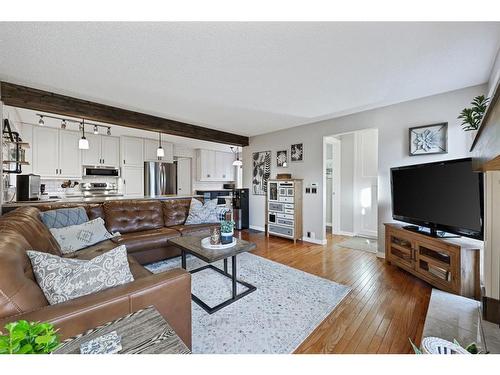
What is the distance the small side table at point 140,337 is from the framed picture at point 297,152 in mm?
3944

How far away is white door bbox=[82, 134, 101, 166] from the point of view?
4754 millimetres

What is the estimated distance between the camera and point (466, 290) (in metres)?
2.02

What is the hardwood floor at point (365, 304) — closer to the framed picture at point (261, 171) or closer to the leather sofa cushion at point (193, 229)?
the leather sofa cushion at point (193, 229)

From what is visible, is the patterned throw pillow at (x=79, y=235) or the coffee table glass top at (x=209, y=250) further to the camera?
the patterned throw pillow at (x=79, y=235)

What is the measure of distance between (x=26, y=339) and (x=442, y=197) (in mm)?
3147

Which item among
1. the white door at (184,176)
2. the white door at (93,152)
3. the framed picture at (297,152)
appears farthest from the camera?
the white door at (184,176)

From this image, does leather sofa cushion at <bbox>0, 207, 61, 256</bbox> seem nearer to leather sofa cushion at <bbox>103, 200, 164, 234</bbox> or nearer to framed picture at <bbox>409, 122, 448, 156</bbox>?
leather sofa cushion at <bbox>103, 200, 164, 234</bbox>

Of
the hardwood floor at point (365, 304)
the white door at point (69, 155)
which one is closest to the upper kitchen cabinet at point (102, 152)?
the white door at point (69, 155)

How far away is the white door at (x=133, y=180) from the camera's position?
524 cm

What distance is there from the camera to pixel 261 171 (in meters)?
5.12
